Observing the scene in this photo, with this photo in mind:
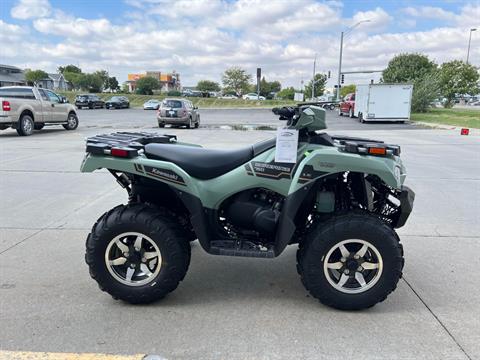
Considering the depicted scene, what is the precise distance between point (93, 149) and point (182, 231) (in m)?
0.93

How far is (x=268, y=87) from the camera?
11562 centimetres

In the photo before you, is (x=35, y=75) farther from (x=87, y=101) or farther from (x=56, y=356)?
(x=56, y=356)

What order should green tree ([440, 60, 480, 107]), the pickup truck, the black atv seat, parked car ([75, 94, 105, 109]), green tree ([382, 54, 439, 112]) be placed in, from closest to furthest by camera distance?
1. the black atv seat
2. the pickup truck
3. green tree ([440, 60, 480, 107])
4. parked car ([75, 94, 105, 109])
5. green tree ([382, 54, 439, 112])

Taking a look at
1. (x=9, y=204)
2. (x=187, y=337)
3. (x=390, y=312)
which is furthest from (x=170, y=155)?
(x=9, y=204)

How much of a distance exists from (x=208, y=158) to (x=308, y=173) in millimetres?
797

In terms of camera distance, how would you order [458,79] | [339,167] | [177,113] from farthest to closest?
[458,79], [177,113], [339,167]

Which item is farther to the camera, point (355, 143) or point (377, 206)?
point (377, 206)

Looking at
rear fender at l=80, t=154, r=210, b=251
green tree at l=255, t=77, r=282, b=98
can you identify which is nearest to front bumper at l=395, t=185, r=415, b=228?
rear fender at l=80, t=154, r=210, b=251

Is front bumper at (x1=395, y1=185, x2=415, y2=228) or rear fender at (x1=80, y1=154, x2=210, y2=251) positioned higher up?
rear fender at (x1=80, y1=154, x2=210, y2=251)

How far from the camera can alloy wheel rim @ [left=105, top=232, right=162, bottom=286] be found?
10.9ft

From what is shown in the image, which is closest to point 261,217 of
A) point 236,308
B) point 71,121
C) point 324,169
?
point 324,169

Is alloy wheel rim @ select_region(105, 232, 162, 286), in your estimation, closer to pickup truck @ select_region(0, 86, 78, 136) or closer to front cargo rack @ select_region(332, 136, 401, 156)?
front cargo rack @ select_region(332, 136, 401, 156)

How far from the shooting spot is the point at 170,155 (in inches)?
136

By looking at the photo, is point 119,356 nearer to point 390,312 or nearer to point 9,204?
point 390,312
